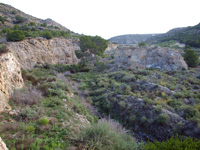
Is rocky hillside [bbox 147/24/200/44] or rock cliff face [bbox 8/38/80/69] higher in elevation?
rocky hillside [bbox 147/24/200/44]

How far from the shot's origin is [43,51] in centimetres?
1894

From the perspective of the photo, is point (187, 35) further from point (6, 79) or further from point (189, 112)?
point (6, 79)

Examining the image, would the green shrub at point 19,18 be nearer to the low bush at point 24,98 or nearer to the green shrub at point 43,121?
the low bush at point 24,98

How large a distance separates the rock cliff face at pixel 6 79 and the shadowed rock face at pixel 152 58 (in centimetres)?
1349

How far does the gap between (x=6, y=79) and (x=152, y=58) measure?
16294 millimetres

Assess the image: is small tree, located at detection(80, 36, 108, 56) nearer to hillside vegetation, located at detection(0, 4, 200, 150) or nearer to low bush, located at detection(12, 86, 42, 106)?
hillside vegetation, located at detection(0, 4, 200, 150)

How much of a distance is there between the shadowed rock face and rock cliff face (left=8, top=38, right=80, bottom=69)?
1044 cm

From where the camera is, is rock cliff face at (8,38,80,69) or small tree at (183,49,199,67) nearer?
rock cliff face at (8,38,80,69)

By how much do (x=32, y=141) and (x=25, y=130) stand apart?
69 cm

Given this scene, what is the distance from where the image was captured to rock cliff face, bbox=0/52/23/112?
524 cm

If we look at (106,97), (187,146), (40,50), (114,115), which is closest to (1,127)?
(187,146)

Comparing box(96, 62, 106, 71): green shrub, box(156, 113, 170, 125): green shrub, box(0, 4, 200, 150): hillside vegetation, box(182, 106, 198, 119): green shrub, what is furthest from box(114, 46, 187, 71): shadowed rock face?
box(156, 113, 170, 125): green shrub

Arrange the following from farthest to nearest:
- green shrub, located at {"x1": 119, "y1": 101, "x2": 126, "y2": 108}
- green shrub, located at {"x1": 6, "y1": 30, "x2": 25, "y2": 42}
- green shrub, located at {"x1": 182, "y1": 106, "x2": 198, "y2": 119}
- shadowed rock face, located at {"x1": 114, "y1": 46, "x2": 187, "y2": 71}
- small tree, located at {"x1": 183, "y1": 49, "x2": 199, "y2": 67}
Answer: small tree, located at {"x1": 183, "y1": 49, "x2": 199, "y2": 67}, shadowed rock face, located at {"x1": 114, "y1": 46, "x2": 187, "y2": 71}, green shrub, located at {"x1": 6, "y1": 30, "x2": 25, "y2": 42}, green shrub, located at {"x1": 119, "y1": 101, "x2": 126, "y2": 108}, green shrub, located at {"x1": 182, "y1": 106, "x2": 198, "y2": 119}

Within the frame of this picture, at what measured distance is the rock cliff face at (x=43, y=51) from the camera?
15.3 m
